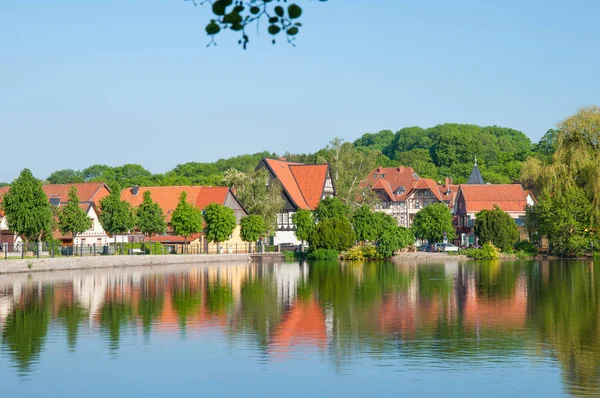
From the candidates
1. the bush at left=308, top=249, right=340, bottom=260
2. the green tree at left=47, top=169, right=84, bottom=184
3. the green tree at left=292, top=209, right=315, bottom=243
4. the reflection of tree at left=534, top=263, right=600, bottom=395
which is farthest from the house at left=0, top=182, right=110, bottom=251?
the green tree at left=47, top=169, right=84, bottom=184

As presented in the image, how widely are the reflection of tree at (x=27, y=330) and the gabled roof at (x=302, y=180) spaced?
58253 millimetres

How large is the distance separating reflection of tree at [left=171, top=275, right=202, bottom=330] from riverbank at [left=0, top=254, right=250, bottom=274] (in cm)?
1025

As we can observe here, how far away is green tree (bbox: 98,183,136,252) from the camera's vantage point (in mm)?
66938

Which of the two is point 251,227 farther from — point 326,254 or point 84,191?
point 84,191

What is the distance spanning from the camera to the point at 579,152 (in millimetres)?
67875

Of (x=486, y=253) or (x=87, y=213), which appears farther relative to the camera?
(x=486, y=253)

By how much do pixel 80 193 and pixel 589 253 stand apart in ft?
143

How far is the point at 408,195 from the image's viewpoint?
4820 inches

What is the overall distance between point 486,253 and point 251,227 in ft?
63.7

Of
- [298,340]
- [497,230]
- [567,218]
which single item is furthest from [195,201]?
[298,340]

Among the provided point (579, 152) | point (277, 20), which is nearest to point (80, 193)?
point (579, 152)

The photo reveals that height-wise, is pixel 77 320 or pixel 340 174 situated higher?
pixel 340 174

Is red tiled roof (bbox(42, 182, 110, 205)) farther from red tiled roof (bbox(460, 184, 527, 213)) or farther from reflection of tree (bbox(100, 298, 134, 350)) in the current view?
reflection of tree (bbox(100, 298, 134, 350))

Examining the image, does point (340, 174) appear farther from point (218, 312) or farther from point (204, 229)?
point (218, 312)
